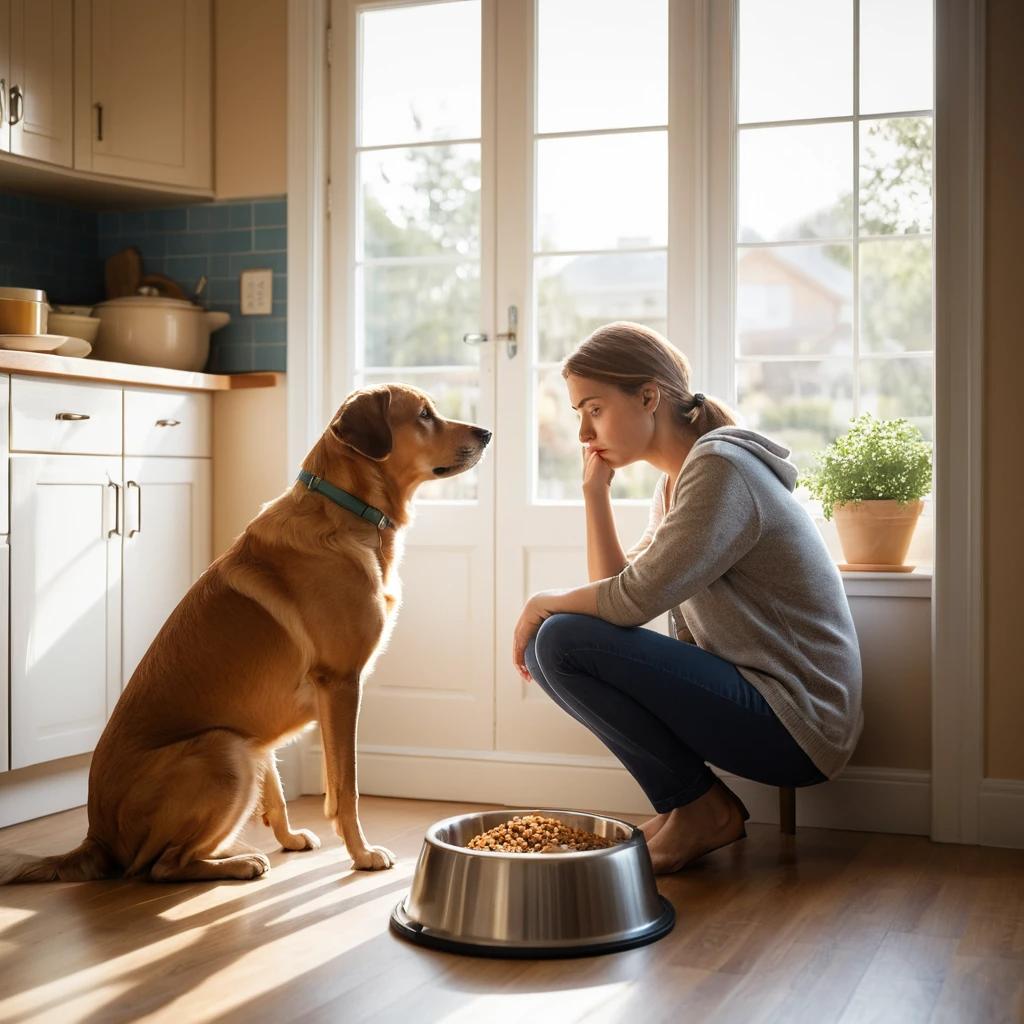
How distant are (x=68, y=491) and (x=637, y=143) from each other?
1.71 m

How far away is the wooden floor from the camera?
6.13ft

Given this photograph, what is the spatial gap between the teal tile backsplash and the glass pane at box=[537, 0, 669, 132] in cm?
84

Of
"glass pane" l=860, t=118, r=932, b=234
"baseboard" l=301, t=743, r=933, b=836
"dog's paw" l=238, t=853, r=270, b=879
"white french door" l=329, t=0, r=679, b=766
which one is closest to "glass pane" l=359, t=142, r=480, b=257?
"white french door" l=329, t=0, r=679, b=766

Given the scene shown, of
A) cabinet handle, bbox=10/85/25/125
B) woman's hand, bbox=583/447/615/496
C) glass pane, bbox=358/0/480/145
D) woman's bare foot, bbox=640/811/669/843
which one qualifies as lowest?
woman's bare foot, bbox=640/811/669/843

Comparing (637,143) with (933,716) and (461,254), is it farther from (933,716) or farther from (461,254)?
(933,716)

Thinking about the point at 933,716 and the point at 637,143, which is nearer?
the point at 933,716

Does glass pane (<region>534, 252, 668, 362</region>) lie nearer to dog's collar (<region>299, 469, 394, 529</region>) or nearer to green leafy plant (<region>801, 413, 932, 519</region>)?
green leafy plant (<region>801, 413, 932, 519</region>)

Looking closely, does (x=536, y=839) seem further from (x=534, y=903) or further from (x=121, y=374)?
(x=121, y=374)

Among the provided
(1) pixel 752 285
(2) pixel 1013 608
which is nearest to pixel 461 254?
(1) pixel 752 285

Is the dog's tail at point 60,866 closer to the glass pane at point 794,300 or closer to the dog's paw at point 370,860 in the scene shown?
the dog's paw at point 370,860

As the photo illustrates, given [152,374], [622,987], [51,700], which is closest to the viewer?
[622,987]

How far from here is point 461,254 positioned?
346cm

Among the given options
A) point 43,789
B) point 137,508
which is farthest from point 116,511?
point 43,789

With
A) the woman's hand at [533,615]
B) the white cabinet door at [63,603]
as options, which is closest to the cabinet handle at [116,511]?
the white cabinet door at [63,603]
